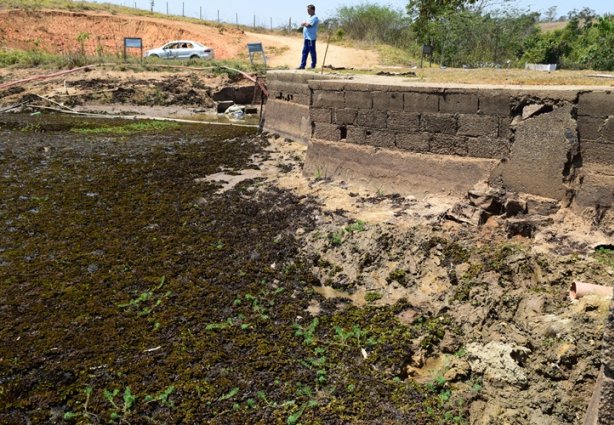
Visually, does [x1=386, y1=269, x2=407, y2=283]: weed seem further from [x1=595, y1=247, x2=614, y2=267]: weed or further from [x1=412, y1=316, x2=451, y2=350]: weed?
[x1=595, y1=247, x2=614, y2=267]: weed

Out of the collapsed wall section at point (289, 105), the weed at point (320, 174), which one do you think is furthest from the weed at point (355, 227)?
the collapsed wall section at point (289, 105)

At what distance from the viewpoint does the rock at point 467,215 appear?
6.06m

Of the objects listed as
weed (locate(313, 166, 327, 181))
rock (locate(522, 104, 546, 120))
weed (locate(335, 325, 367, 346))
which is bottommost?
weed (locate(335, 325, 367, 346))

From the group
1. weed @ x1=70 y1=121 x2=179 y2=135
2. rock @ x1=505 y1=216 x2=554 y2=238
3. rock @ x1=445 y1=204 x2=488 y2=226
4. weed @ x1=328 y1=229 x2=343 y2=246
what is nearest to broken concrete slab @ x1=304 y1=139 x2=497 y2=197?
rock @ x1=445 y1=204 x2=488 y2=226

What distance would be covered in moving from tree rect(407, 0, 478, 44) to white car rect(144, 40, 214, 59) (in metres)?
9.93

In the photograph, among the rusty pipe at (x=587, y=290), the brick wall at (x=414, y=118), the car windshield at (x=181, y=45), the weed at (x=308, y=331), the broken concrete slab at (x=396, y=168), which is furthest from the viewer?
the car windshield at (x=181, y=45)

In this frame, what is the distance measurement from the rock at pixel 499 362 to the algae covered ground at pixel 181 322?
366 millimetres

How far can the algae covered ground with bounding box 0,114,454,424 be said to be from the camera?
152 inches

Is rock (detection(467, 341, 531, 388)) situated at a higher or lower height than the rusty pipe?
lower

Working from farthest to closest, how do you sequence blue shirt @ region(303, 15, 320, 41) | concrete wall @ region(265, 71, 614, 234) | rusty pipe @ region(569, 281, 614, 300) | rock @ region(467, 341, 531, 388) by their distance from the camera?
1. blue shirt @ region(303, 15, 320, 41)
2. concrete wall @ region(265, 71, 614, 234)
3. rusty pipe @ region(569, 281, 614, 300)
4. rock @ region(467, 341, 531, 388)

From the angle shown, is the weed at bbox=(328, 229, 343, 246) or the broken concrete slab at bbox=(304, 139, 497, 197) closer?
the weed at bbox=(328, 229, 343, 246)

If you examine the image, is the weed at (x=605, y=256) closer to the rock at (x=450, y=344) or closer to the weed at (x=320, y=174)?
the rock at (x=450, y=344)

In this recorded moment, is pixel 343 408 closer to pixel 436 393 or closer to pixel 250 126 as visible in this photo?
pixel 436 393

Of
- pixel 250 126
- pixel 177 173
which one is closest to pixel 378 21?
pixel 250 126
